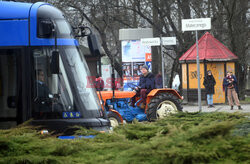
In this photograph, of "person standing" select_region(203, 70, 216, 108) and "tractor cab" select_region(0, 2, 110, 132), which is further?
"person standing" select_region(203, 70, 216, 108)

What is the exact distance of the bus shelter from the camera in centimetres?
2748

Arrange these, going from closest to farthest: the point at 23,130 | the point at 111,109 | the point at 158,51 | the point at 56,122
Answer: the point at 23,130 → the point at 56,122 → the point at 111,109 → the point at 158,51

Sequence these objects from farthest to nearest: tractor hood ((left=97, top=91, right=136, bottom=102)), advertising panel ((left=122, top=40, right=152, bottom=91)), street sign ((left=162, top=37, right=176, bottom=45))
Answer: advertising panel ((left=122, top=40, right=152, bottom=91)) → street sign ((left=162, top=37, right=176, bottom=45)) → tractor hood ((left=97, top=91, right=136, bottom=102))

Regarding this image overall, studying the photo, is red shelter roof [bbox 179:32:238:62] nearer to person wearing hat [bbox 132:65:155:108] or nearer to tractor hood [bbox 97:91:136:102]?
tractor hood [bbox 97:91:136:102]

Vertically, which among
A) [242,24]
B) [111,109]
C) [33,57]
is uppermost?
[242,24]

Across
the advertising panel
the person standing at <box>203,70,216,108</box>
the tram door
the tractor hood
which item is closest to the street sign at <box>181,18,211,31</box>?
the tractor hood

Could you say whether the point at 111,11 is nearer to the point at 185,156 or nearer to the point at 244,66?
the point at 244,66

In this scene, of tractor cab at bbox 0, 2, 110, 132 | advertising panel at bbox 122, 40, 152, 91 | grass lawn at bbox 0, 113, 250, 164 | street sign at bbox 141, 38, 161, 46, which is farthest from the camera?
advertising panel at bbox 122, 40, 152, 91

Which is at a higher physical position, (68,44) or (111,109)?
(68,44)

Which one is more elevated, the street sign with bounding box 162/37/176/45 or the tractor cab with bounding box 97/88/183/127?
the street sign with bounding box 162/37/176/45

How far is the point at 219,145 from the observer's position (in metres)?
2.60

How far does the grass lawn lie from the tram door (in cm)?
396

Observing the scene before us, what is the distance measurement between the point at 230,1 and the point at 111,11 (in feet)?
22.6

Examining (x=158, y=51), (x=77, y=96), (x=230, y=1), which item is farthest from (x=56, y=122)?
(x=158, y=51)
